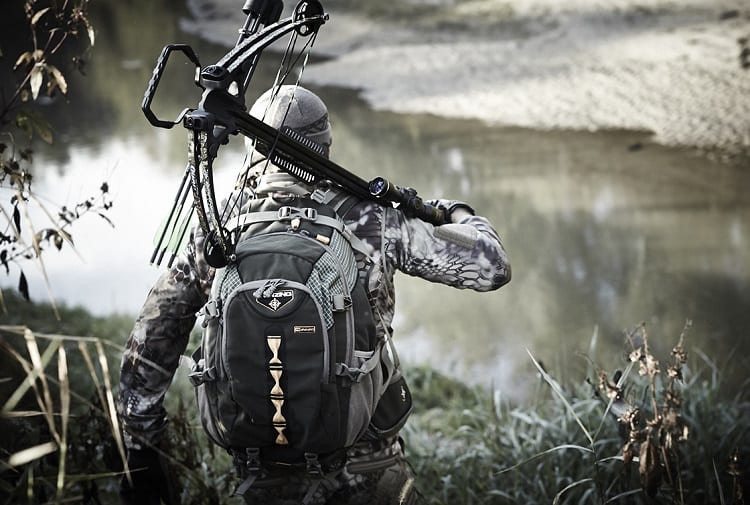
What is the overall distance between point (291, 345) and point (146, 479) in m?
0.57

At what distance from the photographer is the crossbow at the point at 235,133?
1420mm

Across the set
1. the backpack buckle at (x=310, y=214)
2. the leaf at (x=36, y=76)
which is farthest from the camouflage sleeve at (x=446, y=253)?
the leaf at (x=36, y=76)

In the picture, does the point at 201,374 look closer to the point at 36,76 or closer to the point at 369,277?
the point at 369,277

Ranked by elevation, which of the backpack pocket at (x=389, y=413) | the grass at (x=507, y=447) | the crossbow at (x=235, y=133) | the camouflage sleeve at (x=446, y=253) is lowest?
the grass at (x=507, y=447)

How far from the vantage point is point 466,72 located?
263 inches

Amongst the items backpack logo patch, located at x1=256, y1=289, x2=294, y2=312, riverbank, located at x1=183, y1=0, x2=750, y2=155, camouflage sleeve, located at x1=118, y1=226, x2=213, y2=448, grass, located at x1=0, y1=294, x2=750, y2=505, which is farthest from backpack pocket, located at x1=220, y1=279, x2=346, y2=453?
riverbank, located at x1=183, y1=0, x2=750, y2=155

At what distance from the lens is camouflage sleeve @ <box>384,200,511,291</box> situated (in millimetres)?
1601

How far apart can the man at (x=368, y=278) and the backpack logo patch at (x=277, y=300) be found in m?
0.20

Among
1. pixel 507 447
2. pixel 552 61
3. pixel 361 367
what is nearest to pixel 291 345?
pixel 361 367

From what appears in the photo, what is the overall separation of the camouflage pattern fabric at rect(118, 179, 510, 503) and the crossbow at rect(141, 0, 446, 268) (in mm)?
53

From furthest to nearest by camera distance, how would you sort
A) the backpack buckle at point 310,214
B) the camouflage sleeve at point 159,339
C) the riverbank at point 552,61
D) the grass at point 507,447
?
the riverbank at point 552,61 < the grass at point 507,447 < the camouflage sleeve at point 159,339 < the backpack buckle at point 310,214

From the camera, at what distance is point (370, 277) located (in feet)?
5.10

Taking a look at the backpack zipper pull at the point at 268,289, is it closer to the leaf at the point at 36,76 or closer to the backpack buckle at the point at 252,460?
the backpack buckle at the point at 252,460

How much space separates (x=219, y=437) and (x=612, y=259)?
3.77 meters
